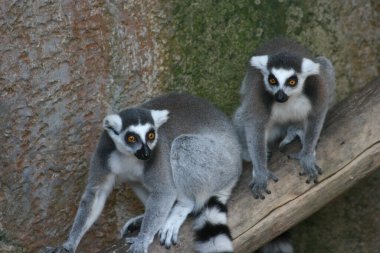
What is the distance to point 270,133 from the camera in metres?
5.33

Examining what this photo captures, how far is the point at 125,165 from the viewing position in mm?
4801

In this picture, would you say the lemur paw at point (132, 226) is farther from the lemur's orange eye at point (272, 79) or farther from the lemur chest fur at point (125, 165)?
the lemur's orange eye at point (272, 79)

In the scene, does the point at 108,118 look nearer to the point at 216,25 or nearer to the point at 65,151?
the point at 65,151

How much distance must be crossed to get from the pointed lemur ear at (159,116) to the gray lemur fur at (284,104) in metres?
0.66

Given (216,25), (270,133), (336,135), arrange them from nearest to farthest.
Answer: (336,135)
(270,133)
(216,25)

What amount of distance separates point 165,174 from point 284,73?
1075 mm

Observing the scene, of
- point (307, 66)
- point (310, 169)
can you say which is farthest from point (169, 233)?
point (307, 66)

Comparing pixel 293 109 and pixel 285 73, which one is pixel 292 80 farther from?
pixel 293 109

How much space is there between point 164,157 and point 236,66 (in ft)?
4.81

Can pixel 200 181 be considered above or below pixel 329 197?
above

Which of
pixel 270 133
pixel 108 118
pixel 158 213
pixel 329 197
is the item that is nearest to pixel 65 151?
pixel 108 118

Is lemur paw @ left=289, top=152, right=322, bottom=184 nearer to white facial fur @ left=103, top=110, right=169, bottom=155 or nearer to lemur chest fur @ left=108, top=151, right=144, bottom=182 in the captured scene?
white facial fur @ left=103, top=110, right=169, bottom=155

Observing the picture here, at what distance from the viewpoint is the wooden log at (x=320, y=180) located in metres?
4.70

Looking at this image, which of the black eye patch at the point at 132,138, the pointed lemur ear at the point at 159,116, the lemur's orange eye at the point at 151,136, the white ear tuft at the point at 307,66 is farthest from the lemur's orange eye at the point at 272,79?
the black eye patch at the point at 132,138
